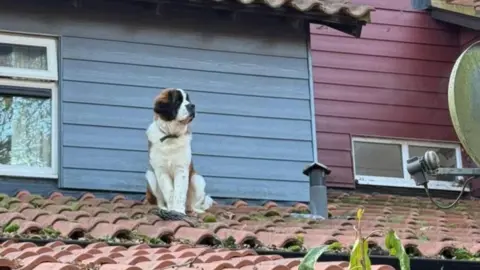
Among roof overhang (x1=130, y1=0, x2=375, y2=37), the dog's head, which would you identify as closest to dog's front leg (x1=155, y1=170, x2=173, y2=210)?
the dog's head

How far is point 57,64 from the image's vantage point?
8.91 m

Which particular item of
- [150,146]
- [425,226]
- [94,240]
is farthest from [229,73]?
[94,240]

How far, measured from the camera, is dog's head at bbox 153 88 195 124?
26.1ft

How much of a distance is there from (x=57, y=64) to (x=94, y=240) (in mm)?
2696

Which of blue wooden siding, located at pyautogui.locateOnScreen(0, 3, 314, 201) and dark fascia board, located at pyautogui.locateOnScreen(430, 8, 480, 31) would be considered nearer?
blue wooden siding, located at pyautogui.locateOnScreen(0, 3, 314, 201)

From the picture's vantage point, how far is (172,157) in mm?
8086

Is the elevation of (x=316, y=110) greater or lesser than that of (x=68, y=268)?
greater

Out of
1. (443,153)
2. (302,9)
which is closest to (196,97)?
(302,9)

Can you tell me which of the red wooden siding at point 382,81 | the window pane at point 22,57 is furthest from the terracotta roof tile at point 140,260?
the red wooden siding at point 382,81

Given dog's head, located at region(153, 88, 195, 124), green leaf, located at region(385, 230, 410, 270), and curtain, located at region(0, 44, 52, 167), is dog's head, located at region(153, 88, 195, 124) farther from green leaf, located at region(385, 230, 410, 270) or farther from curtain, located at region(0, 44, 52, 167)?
green leaf, located at region(385, 230, 410, 270)

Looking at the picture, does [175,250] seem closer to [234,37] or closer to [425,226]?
[425,226]

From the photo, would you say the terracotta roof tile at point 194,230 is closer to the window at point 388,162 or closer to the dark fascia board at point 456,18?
the window at point 388,162

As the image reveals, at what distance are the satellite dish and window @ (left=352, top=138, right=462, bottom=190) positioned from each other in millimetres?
4014

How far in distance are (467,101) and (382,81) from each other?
179 inches
